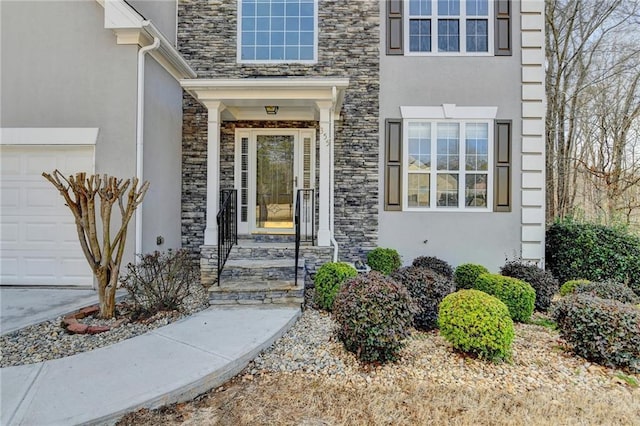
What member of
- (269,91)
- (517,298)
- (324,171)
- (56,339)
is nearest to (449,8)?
(269,91)

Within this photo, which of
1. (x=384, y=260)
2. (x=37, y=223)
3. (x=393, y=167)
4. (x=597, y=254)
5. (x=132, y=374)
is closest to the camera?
(x=132, y=374)

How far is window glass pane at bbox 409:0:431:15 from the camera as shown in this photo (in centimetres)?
765

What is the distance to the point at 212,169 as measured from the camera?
6477mm

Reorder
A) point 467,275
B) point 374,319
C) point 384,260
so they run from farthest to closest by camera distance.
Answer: point 384,260
point 467,275
point 374,319

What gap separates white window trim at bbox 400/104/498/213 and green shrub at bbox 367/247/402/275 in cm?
106

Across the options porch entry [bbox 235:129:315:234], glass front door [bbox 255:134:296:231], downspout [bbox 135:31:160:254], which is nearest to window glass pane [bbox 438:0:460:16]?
porch entry [bbox 235:129:315:234]

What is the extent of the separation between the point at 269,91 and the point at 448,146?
3971mm

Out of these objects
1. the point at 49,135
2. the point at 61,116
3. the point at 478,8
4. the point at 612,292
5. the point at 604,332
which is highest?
the point at 478,8

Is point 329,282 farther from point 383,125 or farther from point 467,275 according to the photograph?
point 383,125

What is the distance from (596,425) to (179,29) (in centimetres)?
922

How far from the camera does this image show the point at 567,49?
11.6 metres

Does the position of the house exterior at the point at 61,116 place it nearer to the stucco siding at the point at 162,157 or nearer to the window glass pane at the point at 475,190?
A: the stucco siding at the point at 162,157

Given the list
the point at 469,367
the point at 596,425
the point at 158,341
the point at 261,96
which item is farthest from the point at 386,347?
the point at 261,96

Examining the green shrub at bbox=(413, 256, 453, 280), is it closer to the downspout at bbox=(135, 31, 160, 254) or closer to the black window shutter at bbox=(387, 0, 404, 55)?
the black window shutter at bbox=(387, 0, 404, 55)
